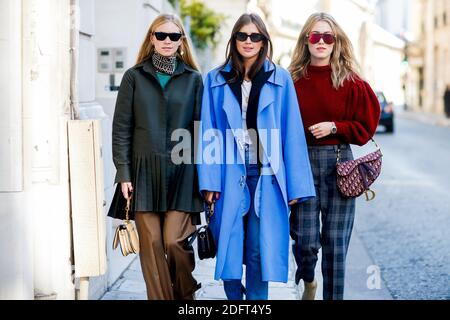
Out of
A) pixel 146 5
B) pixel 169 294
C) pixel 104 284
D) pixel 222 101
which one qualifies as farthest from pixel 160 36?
pixel 146 5

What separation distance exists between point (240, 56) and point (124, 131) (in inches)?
31.2

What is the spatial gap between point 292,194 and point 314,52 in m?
0.91

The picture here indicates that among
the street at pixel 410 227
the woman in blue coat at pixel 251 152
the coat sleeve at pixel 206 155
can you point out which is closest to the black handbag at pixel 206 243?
the woman in blue coat at pixel 251 152

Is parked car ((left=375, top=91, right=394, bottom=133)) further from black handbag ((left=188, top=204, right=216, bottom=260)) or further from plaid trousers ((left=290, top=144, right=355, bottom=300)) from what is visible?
black handbag ((left=188, top=204, right=216, bottom=260))

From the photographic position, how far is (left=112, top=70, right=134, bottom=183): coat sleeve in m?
4.41

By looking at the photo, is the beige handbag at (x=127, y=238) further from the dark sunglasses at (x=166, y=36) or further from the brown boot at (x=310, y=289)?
the brown boot at (x=310, y=289)

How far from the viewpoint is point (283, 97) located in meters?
4.47

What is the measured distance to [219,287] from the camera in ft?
20.2

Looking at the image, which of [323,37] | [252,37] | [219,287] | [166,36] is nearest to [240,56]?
[252,37]

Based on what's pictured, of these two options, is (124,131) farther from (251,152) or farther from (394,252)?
(394,252)

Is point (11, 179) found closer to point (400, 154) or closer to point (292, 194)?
point (292, 194)

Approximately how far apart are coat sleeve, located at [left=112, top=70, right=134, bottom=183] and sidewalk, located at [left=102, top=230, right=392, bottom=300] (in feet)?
5.36

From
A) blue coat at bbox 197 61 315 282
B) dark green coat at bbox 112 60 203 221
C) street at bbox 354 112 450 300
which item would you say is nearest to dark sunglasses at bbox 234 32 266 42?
blue coat at bbox 197 61 315 282

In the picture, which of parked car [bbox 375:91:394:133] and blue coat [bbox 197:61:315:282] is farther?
parked car [bbox 375:91:394:133]
